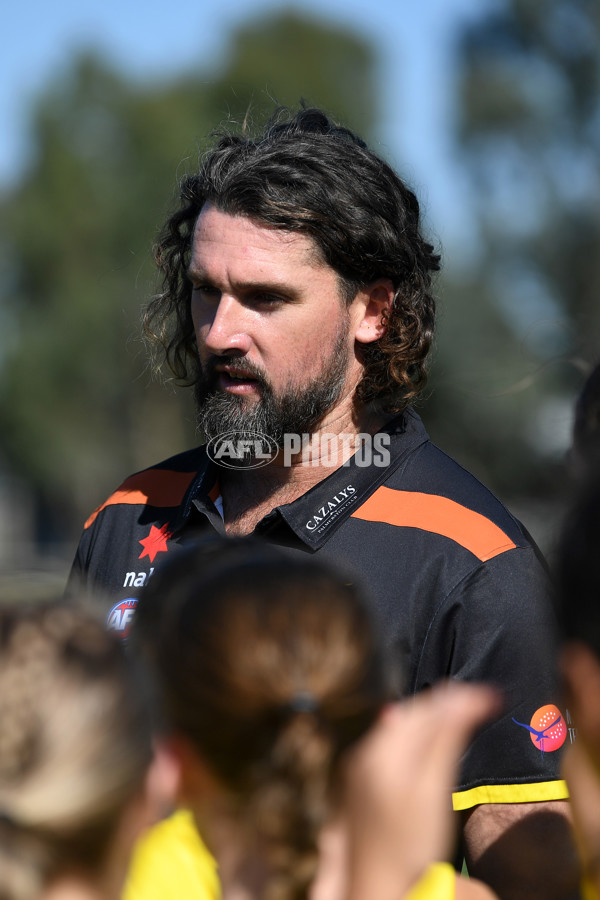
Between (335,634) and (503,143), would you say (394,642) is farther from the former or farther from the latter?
(503,143)

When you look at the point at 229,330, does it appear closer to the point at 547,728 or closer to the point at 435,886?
the point at 547,728

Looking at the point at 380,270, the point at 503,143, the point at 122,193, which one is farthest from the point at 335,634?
the point at 122,193

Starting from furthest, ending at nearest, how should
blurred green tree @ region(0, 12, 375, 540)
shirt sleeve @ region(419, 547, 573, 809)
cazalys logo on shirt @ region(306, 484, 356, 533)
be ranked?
blurred green tree @ region(0, 12, 375, 540)
cazalys logo on shirt @ region(306, 484, 356, 533)
shirt sleeve @ region(419, 547, 573, 809)

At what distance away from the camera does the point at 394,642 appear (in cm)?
282

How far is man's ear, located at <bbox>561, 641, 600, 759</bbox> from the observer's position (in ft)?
5.91

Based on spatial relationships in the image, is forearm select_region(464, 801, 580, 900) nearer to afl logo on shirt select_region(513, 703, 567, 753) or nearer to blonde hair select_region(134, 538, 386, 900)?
afl logo on shirt select_region(513, 703, 567, 753)


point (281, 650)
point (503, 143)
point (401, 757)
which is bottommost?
point (401, 757)

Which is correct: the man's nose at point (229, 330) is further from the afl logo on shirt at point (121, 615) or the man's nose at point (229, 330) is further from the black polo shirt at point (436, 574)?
the afl logo on shirt at point (121, 615)

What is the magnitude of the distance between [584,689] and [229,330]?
187cm

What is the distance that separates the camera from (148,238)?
45.5 feet

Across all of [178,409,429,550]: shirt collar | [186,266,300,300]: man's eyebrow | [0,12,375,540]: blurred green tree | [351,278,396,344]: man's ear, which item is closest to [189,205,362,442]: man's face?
[186,266,300,300]: man's eyebrow

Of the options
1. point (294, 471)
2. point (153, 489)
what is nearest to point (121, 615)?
point (153, 489)

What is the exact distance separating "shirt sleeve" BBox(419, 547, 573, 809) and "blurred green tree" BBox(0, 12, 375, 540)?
34.4 meters

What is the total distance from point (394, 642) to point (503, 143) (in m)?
24.8
